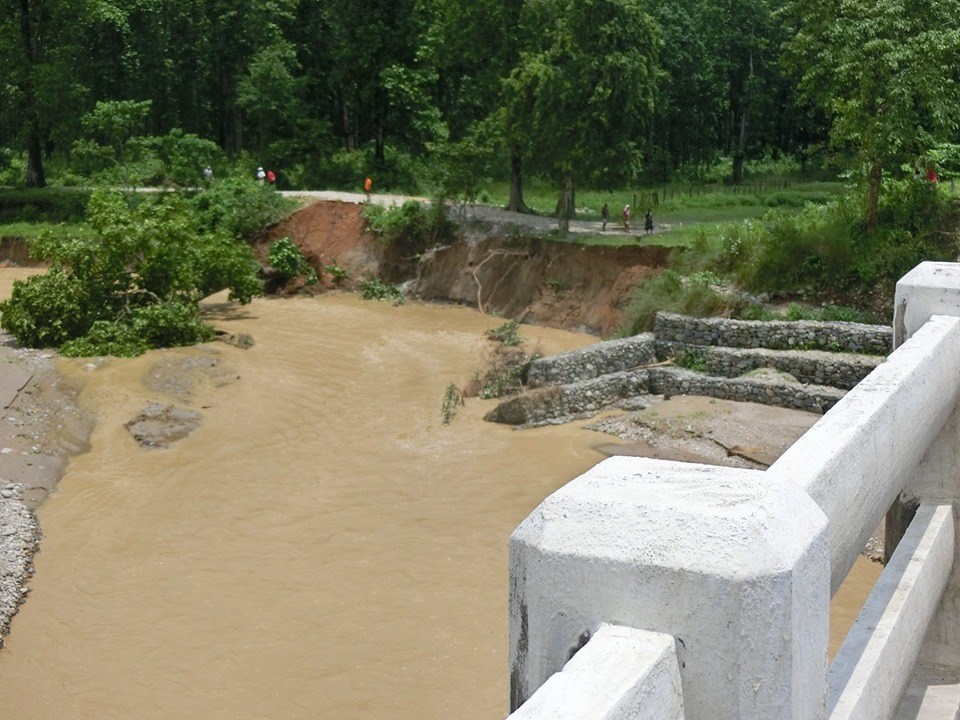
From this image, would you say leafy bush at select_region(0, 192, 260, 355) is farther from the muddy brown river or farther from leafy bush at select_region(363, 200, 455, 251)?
leafy bush at select_region(363, 200, 455, 251)

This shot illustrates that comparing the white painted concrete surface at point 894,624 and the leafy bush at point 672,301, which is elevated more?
the white painted concrete surface at point 894,624

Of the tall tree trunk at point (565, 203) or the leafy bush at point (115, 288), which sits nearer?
the leafy bush at point (115, 288)

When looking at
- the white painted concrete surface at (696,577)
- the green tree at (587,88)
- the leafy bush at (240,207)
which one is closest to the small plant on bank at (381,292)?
the leafy bush at (240,207)

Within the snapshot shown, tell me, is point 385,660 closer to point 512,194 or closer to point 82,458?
point 82,458

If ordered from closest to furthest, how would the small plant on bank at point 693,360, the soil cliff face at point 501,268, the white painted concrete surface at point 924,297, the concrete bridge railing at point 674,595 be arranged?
the concrete bridge railing at point 674,595
the white painted concrete surface at point 924,297
the small plant on bank at point 693,360
the soil cliff face at point 501,268

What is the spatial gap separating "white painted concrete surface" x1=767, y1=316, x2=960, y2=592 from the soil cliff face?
2199cm

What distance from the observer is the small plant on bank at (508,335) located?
26.1 m

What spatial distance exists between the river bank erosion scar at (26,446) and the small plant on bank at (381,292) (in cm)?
1060

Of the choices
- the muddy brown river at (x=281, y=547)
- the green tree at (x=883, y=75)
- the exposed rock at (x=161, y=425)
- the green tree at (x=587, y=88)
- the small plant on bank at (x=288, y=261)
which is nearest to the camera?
the muddy brown river at (x=281, y=547)

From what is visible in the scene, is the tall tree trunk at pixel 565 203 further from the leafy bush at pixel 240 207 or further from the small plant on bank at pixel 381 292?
the leafy bush at pixel 240 207

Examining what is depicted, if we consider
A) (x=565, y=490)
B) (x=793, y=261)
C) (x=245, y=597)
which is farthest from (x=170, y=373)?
(x=565, y=490)

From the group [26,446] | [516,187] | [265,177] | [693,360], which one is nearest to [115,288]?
[26,446]

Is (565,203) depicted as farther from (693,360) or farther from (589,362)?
(693,360)

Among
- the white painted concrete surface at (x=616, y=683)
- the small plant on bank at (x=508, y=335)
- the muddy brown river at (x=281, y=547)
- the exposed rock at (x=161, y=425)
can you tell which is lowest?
the muddy brown river at (x=281, y=547)
